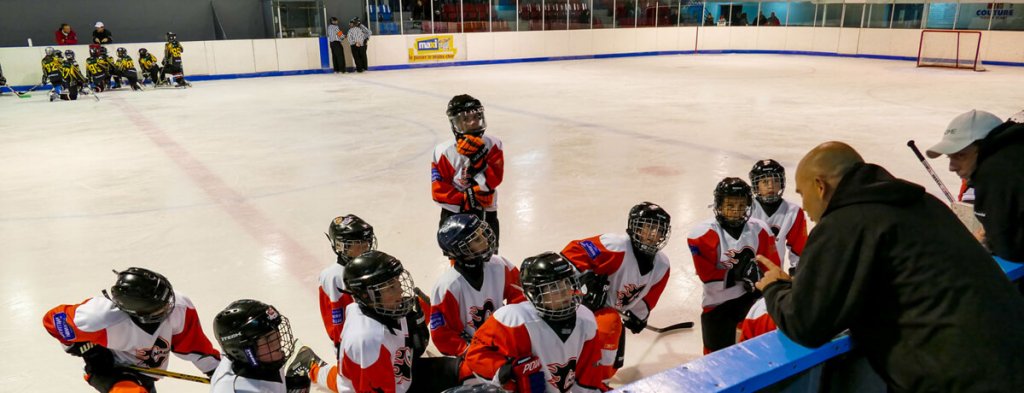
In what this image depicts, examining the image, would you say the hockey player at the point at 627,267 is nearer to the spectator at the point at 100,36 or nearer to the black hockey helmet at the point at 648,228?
the black hockey helmet at the point at 648,228

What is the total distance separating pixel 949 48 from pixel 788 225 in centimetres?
1853

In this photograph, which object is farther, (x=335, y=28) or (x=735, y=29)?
(x=735, y=29)

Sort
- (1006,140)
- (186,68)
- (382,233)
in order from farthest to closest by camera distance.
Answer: (186,68) < (382,233) < (1006,140)

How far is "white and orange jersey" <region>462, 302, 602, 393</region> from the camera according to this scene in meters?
2.15

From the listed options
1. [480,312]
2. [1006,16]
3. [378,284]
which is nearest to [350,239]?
[480,312]

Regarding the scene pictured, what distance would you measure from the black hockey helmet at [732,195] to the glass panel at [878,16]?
20167mm

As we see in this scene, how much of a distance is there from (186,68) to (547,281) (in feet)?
51.6

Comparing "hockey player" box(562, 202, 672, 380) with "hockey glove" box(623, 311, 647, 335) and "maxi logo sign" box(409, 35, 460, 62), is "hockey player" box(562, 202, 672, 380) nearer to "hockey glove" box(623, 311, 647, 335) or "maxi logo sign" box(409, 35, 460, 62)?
"hockey glove" box(623, 311, 647, 335)

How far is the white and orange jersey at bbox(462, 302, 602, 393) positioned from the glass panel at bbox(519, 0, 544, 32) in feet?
61.0

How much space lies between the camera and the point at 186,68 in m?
15.6

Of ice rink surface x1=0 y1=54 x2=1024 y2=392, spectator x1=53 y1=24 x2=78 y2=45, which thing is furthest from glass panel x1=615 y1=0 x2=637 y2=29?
spectator x1=53 y1=24 x2=78 y2=45

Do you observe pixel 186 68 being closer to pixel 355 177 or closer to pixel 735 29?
pixel 355 177

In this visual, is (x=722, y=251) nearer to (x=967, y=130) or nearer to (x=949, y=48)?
(x=967, y=130)

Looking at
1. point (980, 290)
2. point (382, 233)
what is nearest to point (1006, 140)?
point (980, 290)
